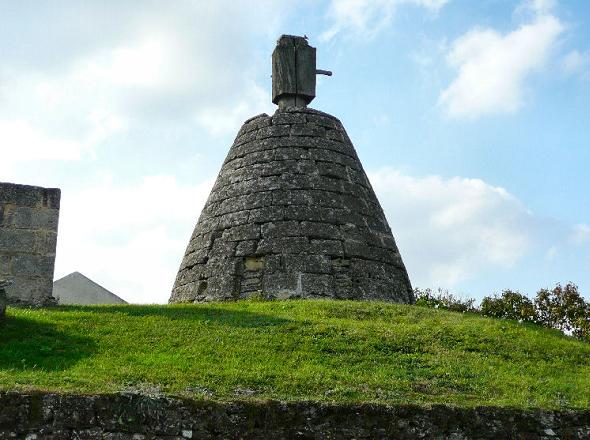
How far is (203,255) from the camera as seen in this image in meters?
15.3

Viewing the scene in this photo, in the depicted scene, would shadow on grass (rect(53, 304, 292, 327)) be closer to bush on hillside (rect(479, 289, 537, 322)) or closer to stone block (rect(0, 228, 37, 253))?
stone block (rect(0, 228, 37, 253))

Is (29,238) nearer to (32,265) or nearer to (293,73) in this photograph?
(32,265)

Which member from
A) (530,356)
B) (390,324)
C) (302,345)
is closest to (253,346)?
(302,345)

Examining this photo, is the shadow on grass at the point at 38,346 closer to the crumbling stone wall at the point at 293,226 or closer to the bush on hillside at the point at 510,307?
the crumbling stone wall at the point at 293,226

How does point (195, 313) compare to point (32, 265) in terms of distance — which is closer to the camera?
point (195, 313)

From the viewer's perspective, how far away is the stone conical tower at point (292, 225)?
1443cm

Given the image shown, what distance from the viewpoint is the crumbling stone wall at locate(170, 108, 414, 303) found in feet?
47.3

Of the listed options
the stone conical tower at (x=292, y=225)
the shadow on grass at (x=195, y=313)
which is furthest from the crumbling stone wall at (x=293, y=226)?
the shadow on grass at (x=195, y=313)

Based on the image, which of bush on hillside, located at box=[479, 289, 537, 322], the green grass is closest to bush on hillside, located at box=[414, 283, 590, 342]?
bush on hillside, located at box=[479, 289, 537, 322]

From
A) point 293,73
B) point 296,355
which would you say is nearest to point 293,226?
point 293,73

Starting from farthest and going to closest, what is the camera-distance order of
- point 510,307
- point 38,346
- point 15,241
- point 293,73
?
point 510,307 → point 293,73 → point 15,241 → point 38,346

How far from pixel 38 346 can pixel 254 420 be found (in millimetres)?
3537

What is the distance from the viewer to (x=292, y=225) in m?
14.8

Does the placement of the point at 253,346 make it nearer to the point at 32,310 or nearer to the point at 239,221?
the point at 32,310
